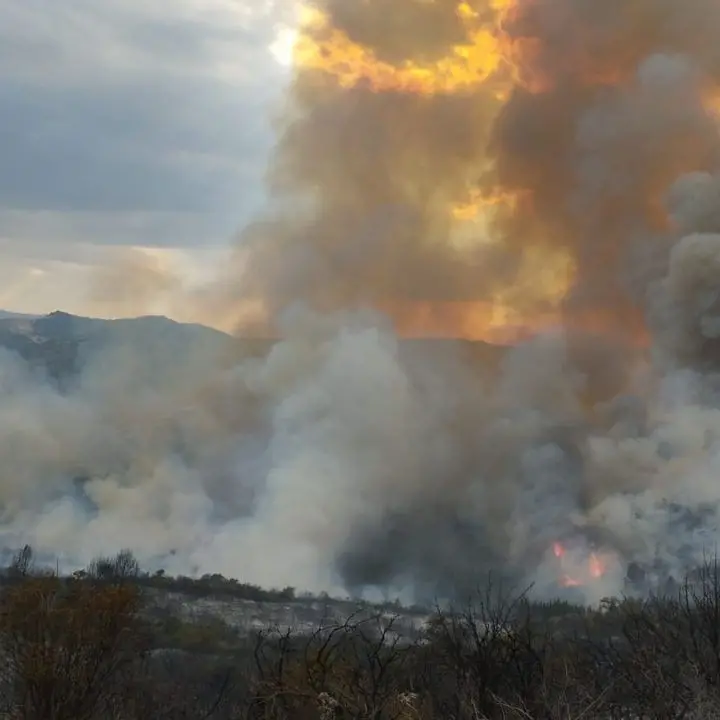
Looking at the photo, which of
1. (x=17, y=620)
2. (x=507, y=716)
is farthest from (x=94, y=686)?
(x=507, y=716)

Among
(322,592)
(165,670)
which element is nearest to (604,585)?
(322,592)

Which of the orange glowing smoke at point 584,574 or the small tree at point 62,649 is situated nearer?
the small tree at point 62,649

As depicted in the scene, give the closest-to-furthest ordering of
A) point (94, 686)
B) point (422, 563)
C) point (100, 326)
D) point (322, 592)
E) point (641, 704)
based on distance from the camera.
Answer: point (94, 686) < point (641, 704) < point (322, 592) < point (422, 563) < point (100, 326)

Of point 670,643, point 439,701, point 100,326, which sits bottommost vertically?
point 439,701

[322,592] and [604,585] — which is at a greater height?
[604,585]

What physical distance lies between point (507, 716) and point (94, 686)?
25.2ft

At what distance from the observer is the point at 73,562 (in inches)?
2694

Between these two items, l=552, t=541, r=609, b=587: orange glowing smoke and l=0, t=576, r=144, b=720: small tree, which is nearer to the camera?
l=0, t=576, r=144, b=720: small tree

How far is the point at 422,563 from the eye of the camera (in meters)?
72.8

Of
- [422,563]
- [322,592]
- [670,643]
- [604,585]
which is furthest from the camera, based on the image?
[422,563]

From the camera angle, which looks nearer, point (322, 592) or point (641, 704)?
point (641, 704)

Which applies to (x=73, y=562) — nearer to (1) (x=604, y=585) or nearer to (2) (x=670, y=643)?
(1) (x=604, y=585)

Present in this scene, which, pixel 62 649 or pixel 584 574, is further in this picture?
pixel 584 574

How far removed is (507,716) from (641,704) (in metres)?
3.03
